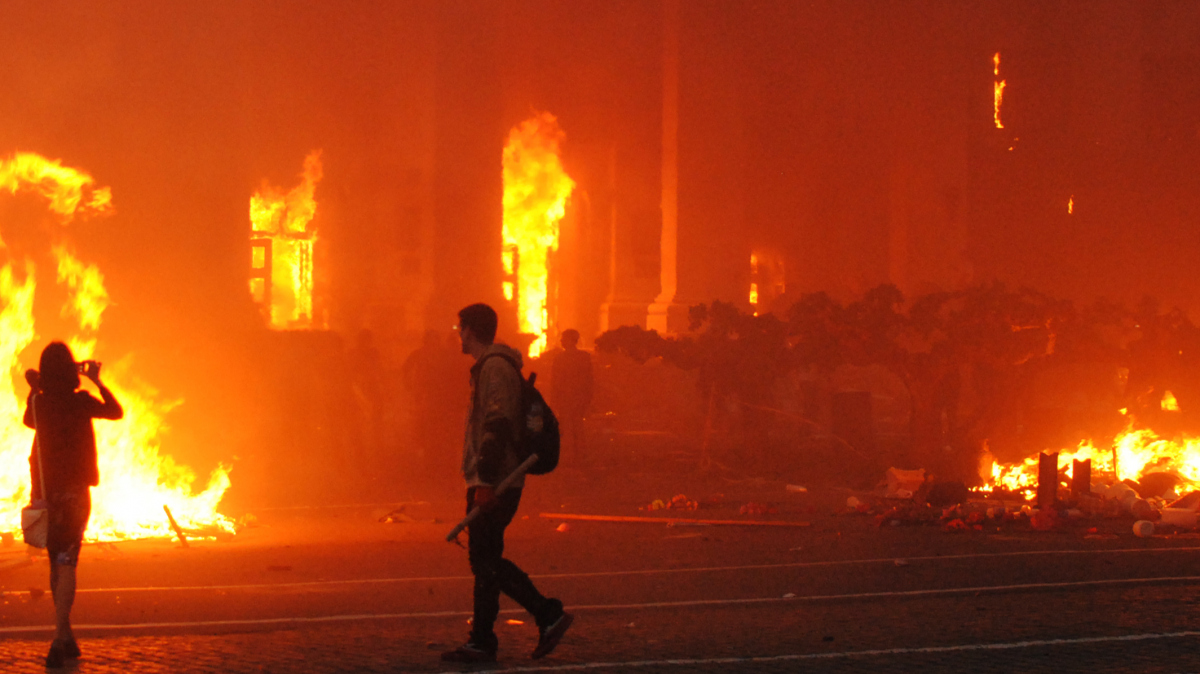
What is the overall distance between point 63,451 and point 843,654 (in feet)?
13.2

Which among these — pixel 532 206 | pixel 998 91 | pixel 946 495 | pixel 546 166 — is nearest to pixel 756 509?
pixel 946 495

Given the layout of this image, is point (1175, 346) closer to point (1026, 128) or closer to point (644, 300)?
point (644, 300)

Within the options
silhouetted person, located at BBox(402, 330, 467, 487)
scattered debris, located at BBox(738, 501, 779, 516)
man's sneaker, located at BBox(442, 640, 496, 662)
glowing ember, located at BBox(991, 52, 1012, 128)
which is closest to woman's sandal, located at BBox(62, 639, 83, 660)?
man's sneaker, located at BBox(442, 640, 496, 662)

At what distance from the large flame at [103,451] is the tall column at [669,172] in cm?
1026

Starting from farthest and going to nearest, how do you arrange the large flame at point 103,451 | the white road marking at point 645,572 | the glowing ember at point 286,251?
1. the glowing ember at point 286,251
2. the large flame at point 103,451
3. the white road marking at point 645,572

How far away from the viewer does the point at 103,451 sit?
36.2 feet

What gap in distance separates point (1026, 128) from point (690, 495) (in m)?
15.9

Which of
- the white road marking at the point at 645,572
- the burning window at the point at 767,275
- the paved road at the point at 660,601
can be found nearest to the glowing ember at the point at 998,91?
the burning window at the point at 767,275

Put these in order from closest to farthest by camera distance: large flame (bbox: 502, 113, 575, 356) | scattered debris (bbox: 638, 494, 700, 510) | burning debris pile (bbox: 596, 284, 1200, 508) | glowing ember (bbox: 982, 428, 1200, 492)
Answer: scattered debris (bbox: 638, 494, 700, 510), glowing ember (bbox: 982, 428, 1200, 492), burning debris pile (bbox: 596, 284, 1200, 508), large flame (bbox: 502, 113, 575, 356)

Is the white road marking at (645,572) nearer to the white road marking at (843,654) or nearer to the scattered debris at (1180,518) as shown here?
the scattered debris at (1180,518)

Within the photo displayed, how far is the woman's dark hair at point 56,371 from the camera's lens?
612 centimetres

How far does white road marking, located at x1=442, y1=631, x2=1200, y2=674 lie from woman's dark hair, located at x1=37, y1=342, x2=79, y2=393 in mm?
2489

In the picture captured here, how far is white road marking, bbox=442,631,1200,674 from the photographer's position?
564 cm

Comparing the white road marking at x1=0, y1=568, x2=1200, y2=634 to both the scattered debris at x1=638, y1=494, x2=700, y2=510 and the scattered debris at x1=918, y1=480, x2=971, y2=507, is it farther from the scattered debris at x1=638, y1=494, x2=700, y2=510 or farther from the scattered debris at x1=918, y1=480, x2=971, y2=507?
the scattered debris at x1=638, y1=494, x2=700, y2=510
